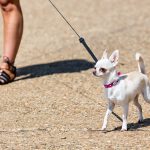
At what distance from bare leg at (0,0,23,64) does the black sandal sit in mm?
66

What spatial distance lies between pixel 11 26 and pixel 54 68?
3.50 feet

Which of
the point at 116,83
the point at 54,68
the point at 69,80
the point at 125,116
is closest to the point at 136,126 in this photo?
the point at 125,116

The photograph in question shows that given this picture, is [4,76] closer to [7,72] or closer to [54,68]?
[7,72]

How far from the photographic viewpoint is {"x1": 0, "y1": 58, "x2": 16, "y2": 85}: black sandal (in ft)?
26.1

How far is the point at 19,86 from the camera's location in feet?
25.8

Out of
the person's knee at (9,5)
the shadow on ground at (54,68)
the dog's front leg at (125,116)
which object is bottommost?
the shadow on ground at (54,68)

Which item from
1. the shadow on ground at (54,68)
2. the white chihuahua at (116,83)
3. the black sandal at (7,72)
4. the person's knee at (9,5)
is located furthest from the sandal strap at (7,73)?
Result: the white chihuahua at (116,83)

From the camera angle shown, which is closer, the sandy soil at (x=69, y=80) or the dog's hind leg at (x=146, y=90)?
the sandy soil at (x=69, y=80)

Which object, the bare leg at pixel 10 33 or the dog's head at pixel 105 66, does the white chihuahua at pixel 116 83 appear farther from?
the bare leg at pixel 10 33

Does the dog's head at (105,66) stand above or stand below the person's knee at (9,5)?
below

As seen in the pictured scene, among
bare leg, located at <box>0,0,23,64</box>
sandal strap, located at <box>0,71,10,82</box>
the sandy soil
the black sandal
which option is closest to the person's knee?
bare leg, located at <box>0,0,23,64</box>

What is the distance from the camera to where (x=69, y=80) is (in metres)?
8.12

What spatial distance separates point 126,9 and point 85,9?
813mm

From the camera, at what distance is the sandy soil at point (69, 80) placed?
5.81 meters
